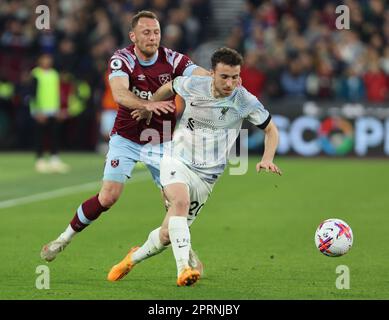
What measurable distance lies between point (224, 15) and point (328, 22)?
382 cm

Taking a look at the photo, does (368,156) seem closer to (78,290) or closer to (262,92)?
(262,92)

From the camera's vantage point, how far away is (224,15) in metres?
27.9

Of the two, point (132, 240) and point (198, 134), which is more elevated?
point (198, 134)

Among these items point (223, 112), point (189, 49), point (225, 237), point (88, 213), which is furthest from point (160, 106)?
point (189, 49)

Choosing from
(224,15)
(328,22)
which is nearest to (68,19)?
(224,15)

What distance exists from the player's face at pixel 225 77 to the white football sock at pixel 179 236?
106 cm

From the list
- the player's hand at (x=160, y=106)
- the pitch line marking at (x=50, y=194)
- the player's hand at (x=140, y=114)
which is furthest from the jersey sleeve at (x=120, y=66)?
the pitch line marking at (x=50, y=194)

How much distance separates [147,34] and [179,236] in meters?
1.99

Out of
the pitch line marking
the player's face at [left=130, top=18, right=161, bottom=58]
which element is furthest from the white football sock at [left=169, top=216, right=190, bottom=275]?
the pitch line marking

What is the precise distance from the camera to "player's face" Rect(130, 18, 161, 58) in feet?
30.1

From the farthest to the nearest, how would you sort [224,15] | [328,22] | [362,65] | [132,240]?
[224,15]
[328,22]
[362,65]
[132,240]

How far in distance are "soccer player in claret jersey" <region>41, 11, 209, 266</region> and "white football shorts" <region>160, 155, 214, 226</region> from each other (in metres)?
0.62

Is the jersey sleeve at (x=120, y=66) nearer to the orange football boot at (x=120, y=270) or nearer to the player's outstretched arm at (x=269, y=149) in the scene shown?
the player's outstretched arm at (x=269, y=149)

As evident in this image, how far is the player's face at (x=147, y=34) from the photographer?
9.16 metres
